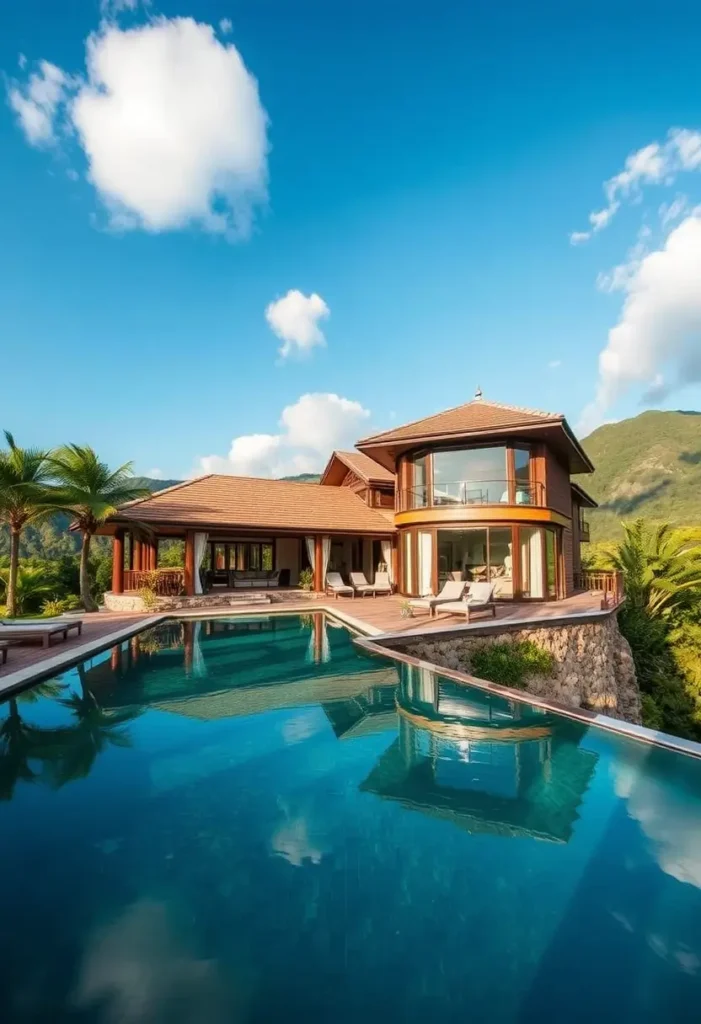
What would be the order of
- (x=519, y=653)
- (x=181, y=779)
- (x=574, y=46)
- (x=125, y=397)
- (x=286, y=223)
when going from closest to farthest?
(x=181, y=779), (x=519, y=653), (x=574, y=46), (x=286, y=223), (x=125, y=397)

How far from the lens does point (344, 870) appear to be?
380 centimetres

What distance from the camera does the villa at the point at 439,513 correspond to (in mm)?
19016

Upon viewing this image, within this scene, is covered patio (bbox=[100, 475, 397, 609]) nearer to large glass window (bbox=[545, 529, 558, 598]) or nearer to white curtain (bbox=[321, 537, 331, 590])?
white curtain (bbox=[321, 537, 331, 590])

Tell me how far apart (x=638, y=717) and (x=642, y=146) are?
65.6 ft

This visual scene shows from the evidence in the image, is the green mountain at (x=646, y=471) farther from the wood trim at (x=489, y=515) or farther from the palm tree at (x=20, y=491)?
the palm tree at (x=20, y=491)

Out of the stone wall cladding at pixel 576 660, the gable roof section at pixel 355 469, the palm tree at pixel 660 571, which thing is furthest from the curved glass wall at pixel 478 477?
the palm tree at pixel 660 571

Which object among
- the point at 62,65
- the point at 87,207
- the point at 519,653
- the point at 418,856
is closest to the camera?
the point at 418,856

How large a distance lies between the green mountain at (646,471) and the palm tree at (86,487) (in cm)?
6335

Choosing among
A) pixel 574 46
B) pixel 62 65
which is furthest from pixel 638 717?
pixel 62 65

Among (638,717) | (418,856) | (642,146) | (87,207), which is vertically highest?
(642,146)

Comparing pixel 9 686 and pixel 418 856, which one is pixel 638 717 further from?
pixel 9 686

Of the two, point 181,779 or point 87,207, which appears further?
point 87,207

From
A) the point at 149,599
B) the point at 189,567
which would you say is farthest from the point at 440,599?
the point at 149,599

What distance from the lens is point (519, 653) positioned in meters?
12.2
